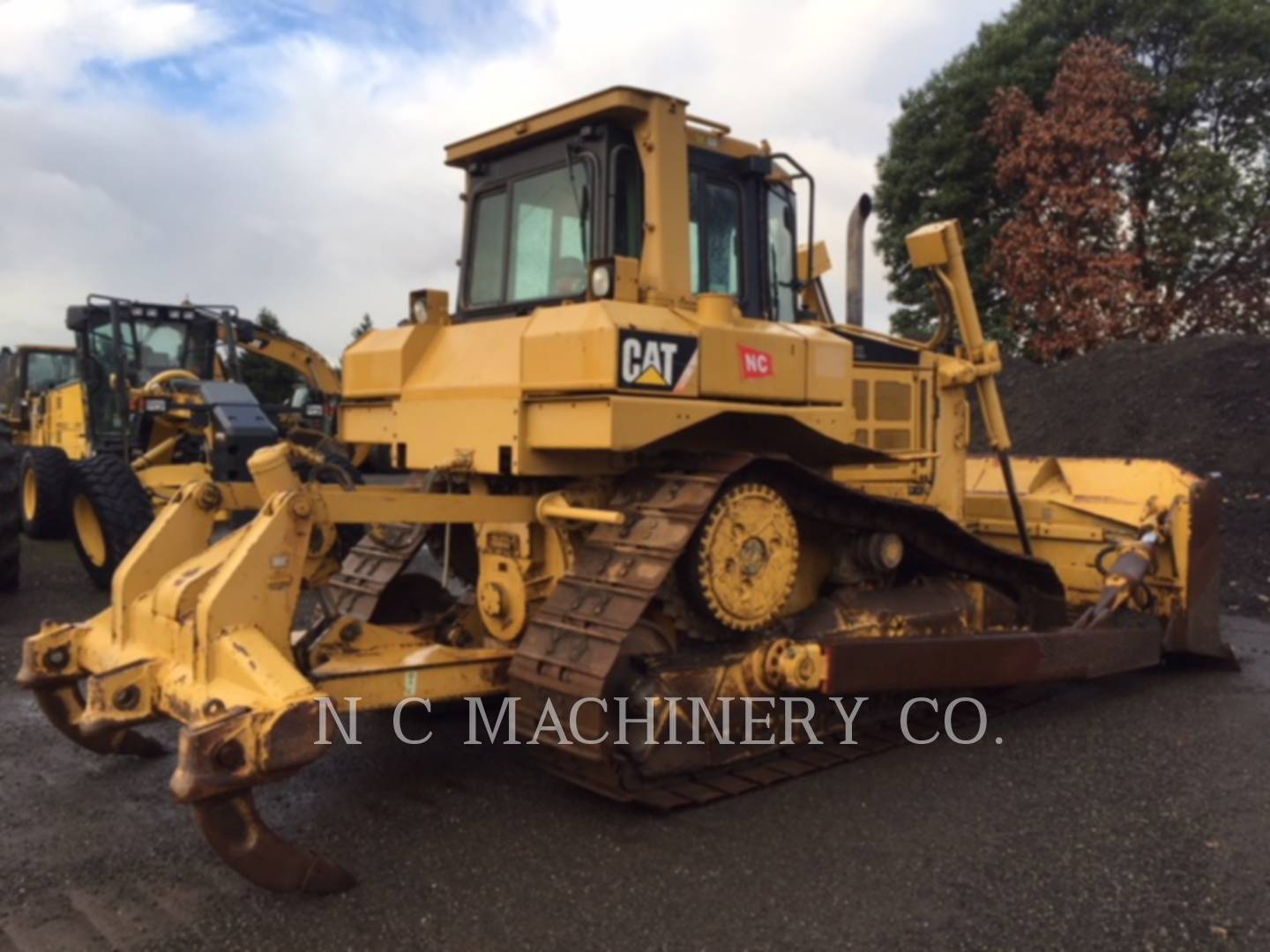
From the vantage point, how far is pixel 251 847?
138 inches

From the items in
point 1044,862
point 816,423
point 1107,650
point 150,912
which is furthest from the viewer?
point 1107,650

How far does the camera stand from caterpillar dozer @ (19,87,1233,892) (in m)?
3.94

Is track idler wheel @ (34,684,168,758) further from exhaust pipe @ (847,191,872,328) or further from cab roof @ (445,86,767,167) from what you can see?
exhaust pipe @ (847,191,872,328)

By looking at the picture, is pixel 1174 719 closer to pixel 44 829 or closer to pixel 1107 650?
pixel 1107 650

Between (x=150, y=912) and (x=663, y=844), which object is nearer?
(x=150, y=912)

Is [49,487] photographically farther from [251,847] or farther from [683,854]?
[683,854]

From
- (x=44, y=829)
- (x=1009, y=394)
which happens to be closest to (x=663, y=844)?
(x=44, y=829)

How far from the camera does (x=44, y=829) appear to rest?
421cm

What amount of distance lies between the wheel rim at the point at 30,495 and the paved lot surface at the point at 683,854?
22.5 ft

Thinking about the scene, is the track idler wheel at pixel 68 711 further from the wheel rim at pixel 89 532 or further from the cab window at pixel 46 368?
the cab window at pixel 46 368

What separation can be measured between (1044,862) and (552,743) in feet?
5.92

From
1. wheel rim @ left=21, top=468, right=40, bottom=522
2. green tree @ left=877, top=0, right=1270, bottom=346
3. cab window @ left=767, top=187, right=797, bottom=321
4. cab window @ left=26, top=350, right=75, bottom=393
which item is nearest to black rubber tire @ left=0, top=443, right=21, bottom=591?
wheel rim @ left=21, top=468, right=40, bottom=522

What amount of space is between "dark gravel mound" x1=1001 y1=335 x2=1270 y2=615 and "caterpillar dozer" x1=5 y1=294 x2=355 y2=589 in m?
9.09

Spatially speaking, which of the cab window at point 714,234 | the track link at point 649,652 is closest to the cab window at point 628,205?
the cab window at point 714,234
